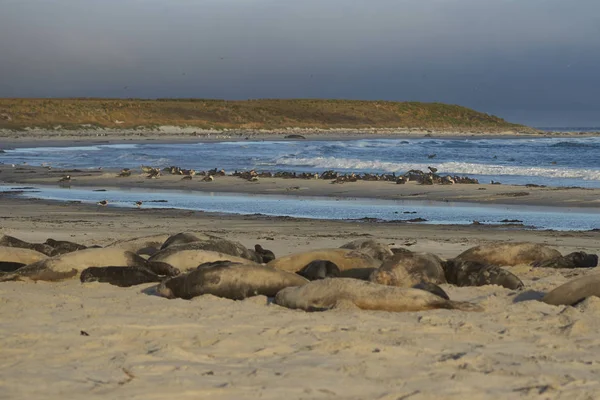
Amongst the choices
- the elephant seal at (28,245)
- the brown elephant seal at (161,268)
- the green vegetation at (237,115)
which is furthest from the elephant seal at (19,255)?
the green vegetation at (237,115)

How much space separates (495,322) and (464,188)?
46.8 feet

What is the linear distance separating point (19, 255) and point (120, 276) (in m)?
1.36

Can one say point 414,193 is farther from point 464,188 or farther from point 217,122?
point 217,122

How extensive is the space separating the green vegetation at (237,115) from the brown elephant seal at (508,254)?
60.3m

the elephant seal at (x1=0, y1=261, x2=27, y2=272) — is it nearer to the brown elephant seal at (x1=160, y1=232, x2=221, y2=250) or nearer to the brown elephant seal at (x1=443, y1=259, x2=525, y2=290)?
the brown elephant seal at (x1=160, y1=232, x2=221, y2=250)

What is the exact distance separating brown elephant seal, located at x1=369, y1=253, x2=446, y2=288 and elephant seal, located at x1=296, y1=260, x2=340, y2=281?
1.63ft

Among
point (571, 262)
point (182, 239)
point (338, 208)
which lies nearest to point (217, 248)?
point (182, 239)

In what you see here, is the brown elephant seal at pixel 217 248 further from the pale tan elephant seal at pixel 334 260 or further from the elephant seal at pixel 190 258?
the pale tan elephant seal at pixel 334 260

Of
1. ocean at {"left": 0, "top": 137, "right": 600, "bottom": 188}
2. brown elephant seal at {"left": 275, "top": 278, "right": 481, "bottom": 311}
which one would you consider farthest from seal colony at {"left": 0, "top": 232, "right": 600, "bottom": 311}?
ocean at {"left": 0, "top": 137, "right": 600, "bottom": 188}

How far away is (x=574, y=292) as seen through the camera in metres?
6.74

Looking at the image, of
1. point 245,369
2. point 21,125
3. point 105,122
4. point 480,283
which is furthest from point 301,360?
point 105,122

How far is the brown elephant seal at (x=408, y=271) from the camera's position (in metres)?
7.21

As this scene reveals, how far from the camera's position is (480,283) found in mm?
7777

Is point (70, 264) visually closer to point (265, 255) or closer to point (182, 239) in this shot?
point (182, 239)
